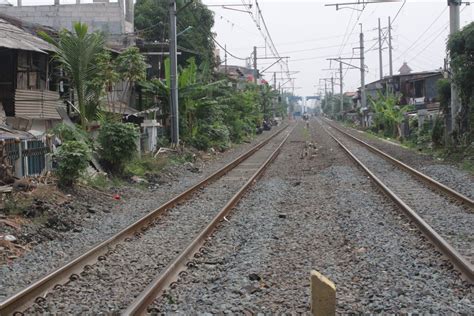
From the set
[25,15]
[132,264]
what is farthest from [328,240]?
[25,15]

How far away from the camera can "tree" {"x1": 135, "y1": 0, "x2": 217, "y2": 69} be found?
3959 cm

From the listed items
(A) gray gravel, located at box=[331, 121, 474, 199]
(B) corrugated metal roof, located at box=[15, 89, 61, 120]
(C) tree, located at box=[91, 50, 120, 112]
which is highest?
(C) tree, located at box=[91, 50, 120, 112]

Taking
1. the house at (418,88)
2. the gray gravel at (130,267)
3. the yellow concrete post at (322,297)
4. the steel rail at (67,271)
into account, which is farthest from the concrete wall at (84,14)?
the yellow concrete post at (322,297)

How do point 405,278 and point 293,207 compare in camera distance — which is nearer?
point 405,278

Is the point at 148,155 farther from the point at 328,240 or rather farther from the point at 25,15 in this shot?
the point at 25,15

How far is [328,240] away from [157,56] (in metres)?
27.4

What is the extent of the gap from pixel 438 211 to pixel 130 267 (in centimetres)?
602

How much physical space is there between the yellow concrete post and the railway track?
2009 millimetres

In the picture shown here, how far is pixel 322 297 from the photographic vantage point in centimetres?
498

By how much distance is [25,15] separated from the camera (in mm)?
38219

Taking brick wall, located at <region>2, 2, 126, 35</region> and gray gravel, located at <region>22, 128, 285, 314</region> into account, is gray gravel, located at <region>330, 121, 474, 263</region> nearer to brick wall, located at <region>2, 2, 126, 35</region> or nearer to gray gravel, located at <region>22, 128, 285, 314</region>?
gray gravel, located at <region>22, 128, 285, 314</region>

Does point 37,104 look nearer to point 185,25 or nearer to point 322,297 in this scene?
point 322,297

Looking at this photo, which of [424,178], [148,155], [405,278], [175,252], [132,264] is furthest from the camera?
[148,155]

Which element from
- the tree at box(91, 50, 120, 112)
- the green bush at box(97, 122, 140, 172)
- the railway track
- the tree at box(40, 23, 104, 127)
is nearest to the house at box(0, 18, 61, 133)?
the tree at box(40, 23, 104, 127)
